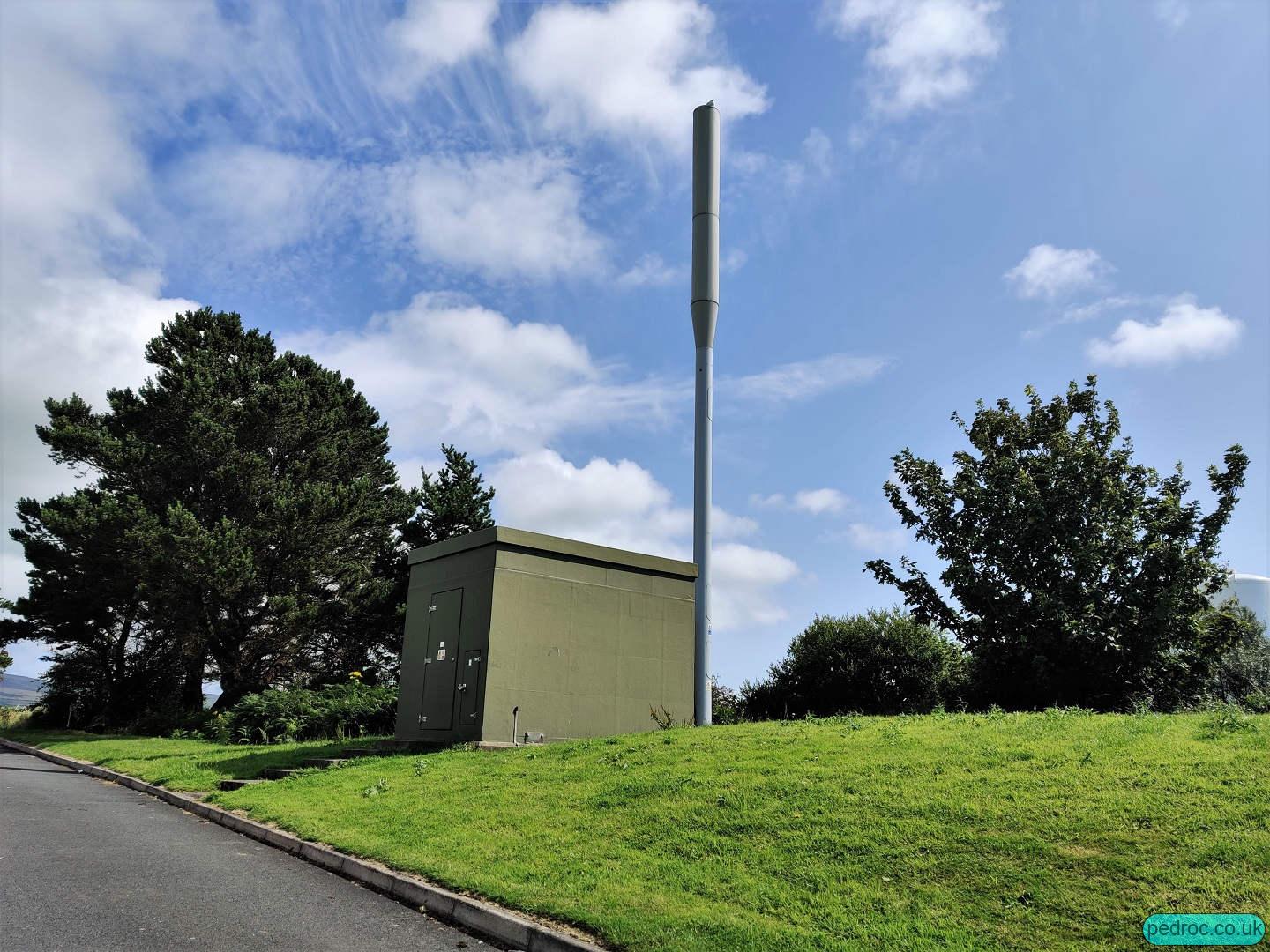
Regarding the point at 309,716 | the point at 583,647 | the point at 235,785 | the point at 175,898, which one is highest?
the point at 583,647

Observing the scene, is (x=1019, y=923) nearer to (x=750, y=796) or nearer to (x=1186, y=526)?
(x=750, y=796)

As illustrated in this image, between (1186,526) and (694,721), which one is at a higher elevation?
(1186,526)

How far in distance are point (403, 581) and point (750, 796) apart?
33450mm

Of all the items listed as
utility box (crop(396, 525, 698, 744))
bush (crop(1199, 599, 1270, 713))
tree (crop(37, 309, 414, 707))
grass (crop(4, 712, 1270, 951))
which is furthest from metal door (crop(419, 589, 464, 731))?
bush (crop(1199, 599, 1270, 713))

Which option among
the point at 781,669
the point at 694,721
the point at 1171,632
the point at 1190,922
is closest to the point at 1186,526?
the point at 1171,632

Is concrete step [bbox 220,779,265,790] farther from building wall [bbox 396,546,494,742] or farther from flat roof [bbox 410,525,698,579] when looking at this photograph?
flat roof [bbox 410,525,698,579]

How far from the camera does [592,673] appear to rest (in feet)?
63.0

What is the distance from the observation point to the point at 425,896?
26.5 ft

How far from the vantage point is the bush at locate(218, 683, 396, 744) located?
81.8 ft

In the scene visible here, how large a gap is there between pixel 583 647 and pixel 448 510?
77.5 feet

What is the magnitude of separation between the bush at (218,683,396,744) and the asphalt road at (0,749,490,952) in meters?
12.9

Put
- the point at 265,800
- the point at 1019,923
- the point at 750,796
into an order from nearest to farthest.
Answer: the point at 1019,923 → the point at 750,796 → the point at 265,800

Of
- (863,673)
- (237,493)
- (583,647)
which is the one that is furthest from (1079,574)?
(237,493)

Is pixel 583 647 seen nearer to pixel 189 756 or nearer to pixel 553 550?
pixel 553 550
